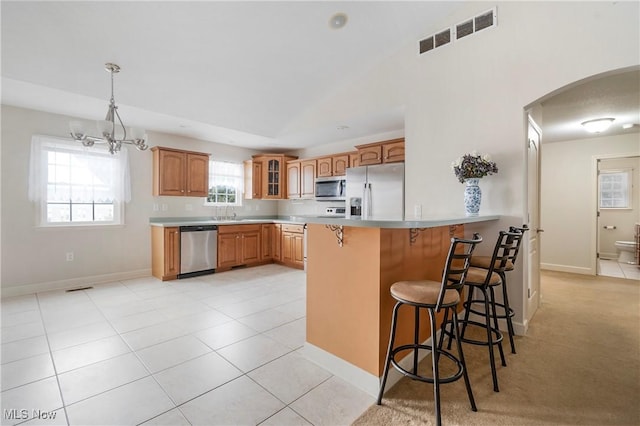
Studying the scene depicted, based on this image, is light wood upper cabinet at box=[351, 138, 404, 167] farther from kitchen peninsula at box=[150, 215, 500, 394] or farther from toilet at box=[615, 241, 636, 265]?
toilet at box=[615, 241, 636, 265]

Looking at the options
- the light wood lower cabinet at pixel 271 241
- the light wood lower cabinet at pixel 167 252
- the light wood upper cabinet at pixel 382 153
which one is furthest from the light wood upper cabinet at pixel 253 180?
the light wood upper cabinet at pixel 382 153

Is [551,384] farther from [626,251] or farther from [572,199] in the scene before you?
[626,251]

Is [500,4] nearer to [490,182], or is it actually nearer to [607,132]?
[490,182]

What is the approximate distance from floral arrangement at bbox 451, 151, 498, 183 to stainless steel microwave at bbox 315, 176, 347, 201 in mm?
2450

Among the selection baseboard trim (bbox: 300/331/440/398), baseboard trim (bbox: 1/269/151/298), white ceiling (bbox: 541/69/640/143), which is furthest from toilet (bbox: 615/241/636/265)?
baseboard trim (bbox: 1/269/151/298)

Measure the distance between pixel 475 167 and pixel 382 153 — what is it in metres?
1.94

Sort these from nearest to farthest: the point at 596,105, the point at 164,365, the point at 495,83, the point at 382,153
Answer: the point at 164,365 → the point at 495,83 → the point at 596,105 → the point at 382,153

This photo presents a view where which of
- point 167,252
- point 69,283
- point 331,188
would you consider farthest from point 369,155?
point 69,283

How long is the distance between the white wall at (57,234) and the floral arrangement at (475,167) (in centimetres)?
478

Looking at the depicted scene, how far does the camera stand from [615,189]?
6.18 m

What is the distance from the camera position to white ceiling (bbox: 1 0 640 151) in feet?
8.51

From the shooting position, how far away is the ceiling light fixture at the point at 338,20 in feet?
9.46

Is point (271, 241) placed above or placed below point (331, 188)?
below

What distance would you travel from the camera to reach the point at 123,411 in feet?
5.50
